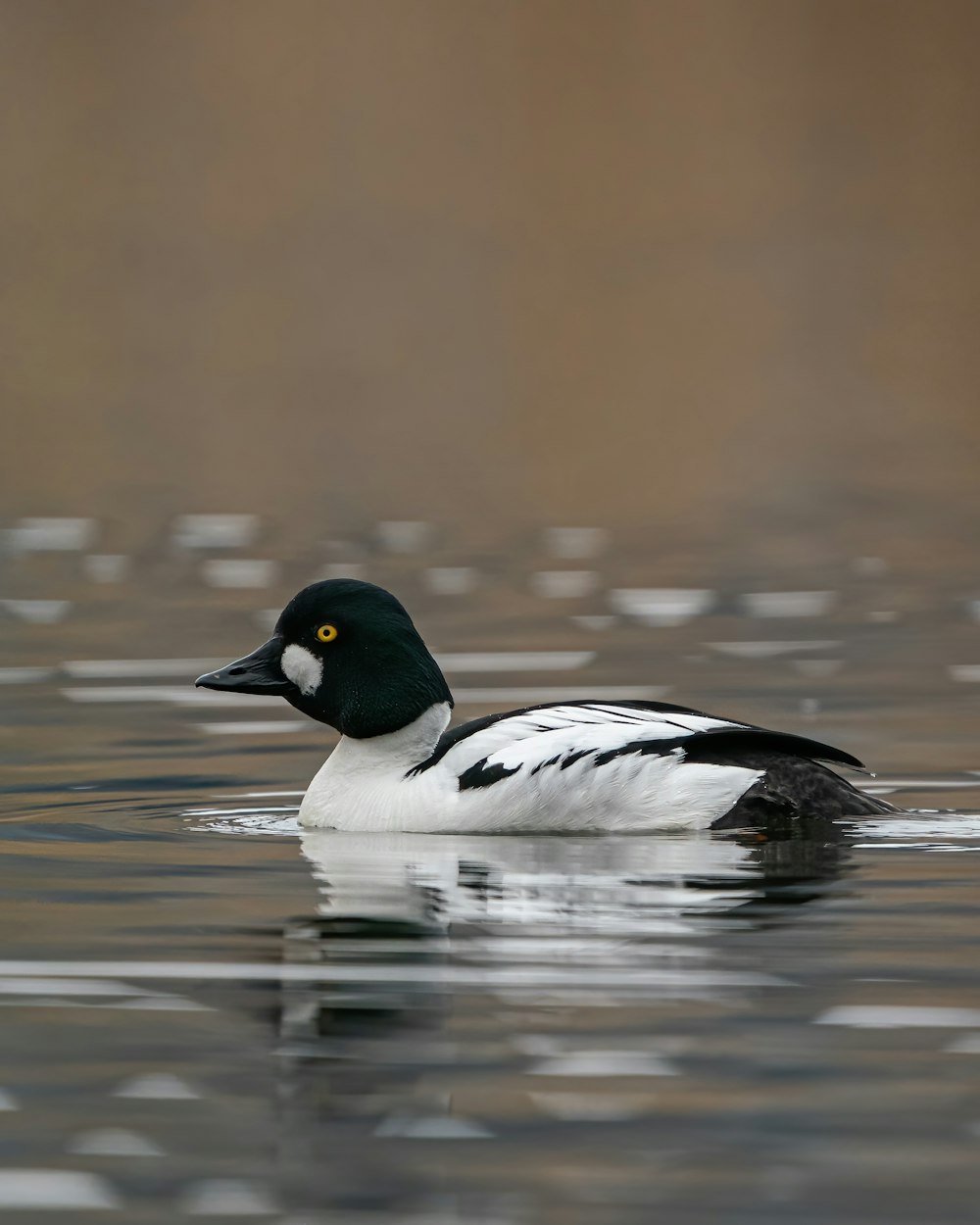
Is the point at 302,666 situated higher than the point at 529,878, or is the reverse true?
the point at 302,666

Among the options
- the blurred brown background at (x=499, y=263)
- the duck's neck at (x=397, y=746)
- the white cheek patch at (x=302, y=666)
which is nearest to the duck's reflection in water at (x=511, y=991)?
the duck's neck at (x=397, y=746)

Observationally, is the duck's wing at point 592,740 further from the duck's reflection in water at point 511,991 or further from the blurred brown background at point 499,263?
the blurred brown background at point 499,263

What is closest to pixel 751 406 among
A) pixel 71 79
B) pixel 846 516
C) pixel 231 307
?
pixel 846 516

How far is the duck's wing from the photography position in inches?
369

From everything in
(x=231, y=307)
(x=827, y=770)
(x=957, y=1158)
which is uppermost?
(x=231, y=307)

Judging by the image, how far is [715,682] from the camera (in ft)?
42.6

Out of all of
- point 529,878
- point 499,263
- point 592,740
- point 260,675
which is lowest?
point 529,878

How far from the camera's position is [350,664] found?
9.99 m

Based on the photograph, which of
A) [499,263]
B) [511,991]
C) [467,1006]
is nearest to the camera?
[467,1006]

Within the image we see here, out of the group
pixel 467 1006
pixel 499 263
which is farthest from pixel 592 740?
pixel 499 263

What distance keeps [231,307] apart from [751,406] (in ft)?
50.5

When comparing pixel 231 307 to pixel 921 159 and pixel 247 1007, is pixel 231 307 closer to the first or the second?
pixel 921 159

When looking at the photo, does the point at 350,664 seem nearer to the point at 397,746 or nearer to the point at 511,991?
the point at 397,746

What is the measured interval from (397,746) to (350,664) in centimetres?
35
